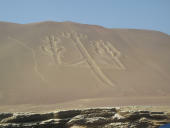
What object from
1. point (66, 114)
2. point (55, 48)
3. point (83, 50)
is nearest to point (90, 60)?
point (83, 50)

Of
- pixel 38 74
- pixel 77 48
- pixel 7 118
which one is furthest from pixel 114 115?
pixel 77 48

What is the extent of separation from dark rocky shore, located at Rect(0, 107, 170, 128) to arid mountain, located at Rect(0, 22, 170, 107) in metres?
9.30

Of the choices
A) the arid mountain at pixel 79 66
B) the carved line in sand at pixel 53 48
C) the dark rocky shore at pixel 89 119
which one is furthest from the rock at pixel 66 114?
the carved line in sand at pixel 53 48

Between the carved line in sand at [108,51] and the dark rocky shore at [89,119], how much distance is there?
61.0 ft

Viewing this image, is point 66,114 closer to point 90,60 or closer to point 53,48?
point 90,60

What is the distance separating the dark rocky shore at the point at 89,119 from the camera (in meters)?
6.74

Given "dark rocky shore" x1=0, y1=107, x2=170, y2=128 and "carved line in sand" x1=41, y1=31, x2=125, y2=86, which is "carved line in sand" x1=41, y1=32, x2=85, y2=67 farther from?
"dark rocky shore" x1=0, y1=107, x2=170, y2=128

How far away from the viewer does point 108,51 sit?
95.6ft

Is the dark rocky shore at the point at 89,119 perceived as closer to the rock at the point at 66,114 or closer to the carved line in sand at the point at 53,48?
the rock at the point at 66,114

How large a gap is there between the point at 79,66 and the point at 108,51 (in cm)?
568

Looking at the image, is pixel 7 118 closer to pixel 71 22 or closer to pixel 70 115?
pixel 70 115

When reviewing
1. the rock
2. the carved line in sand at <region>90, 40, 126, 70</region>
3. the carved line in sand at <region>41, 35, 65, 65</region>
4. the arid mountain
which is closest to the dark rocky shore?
the rock

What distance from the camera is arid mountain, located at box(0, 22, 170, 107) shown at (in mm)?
19281

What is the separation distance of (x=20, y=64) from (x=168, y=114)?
19545 mm
